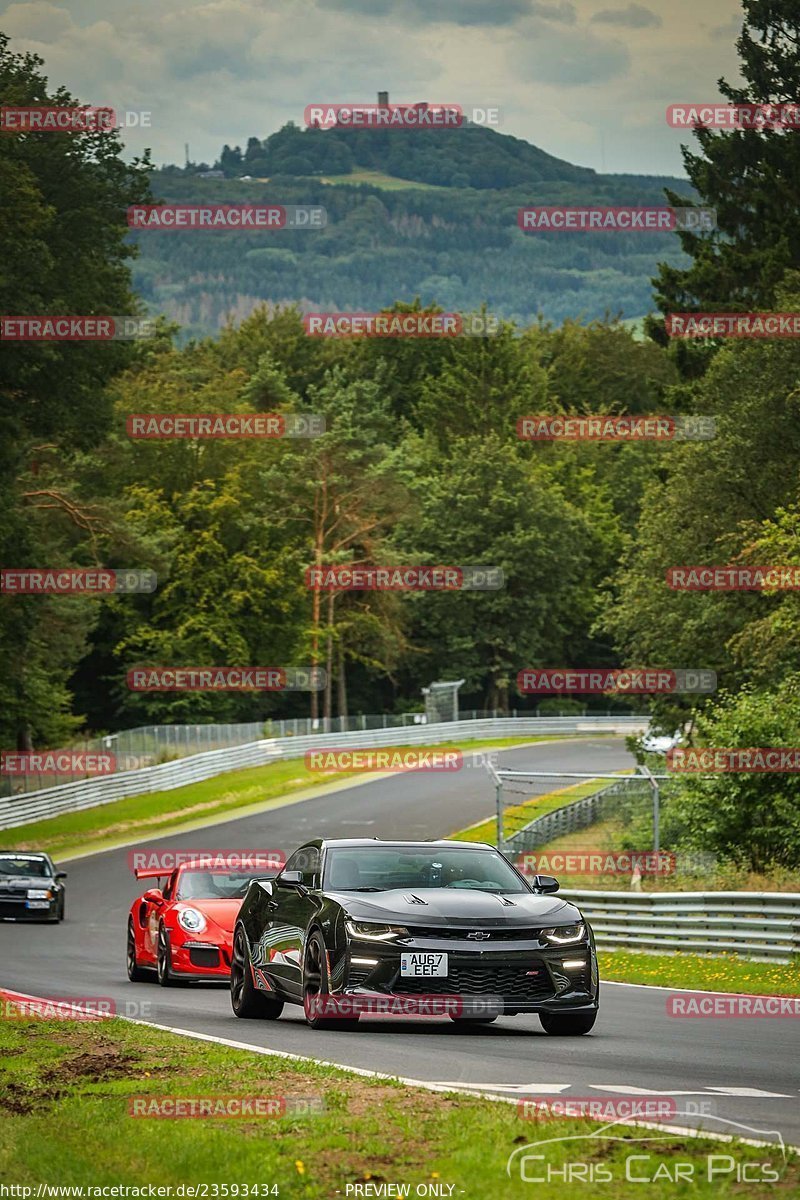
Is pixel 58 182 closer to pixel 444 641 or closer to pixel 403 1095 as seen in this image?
pixel 403 1095

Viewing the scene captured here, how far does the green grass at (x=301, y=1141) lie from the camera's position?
24.3ft

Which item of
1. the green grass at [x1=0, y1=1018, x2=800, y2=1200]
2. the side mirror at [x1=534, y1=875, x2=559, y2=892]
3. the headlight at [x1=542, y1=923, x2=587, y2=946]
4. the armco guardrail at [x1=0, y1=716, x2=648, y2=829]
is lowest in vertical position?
the armco guardrail at [x1=0, y1=716, x2=648, y2=829]

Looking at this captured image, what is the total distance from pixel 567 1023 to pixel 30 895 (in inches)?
896

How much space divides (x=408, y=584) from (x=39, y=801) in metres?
43.5

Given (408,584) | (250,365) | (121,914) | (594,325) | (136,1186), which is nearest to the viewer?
(136,1186)

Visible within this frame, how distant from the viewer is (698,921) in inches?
965

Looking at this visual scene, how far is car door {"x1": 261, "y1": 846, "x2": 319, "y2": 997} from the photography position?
1427 centimetres

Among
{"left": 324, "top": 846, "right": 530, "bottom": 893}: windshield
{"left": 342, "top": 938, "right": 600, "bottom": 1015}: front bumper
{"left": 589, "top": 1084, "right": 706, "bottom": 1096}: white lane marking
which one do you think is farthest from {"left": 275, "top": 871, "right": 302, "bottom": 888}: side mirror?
{"left": 589, "top": 1084, "right": 706, "bottom": 1096}: white lane marking

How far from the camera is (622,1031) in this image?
1450 centimetres

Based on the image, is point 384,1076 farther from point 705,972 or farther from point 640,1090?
point 705,972

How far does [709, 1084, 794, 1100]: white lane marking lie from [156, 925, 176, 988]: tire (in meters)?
10.6

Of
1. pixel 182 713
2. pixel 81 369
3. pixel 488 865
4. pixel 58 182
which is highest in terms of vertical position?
pixel 58 182

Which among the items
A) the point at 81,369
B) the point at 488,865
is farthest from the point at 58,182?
the point at 488,865

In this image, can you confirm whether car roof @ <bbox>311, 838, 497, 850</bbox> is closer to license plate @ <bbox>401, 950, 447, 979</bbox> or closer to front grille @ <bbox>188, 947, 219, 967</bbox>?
license plate @ <bbox>401, 950, 447, 979</bbox>
